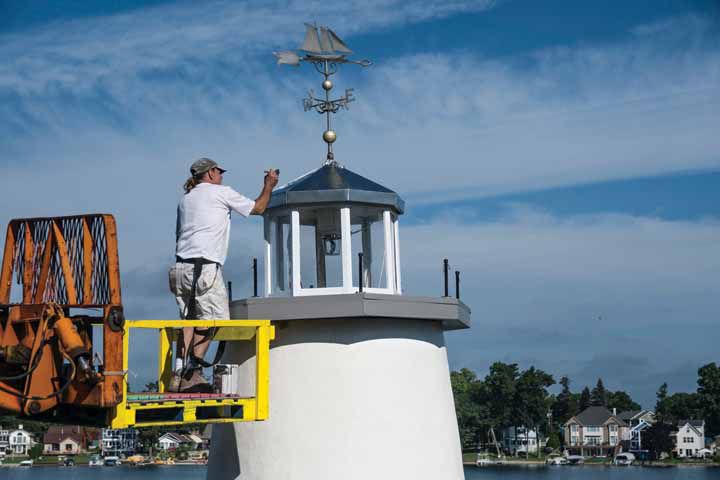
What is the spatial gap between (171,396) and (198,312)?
33.3 inches

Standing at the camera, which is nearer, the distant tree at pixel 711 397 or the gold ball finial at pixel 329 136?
the gold ball finial at pixel 329 136

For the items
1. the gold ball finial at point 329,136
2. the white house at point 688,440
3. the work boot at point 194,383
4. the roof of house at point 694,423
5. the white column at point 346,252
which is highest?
the gold ball finial at point 329,136

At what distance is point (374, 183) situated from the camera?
11.6 meters

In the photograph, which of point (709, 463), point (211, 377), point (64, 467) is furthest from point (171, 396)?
point (64, 467)

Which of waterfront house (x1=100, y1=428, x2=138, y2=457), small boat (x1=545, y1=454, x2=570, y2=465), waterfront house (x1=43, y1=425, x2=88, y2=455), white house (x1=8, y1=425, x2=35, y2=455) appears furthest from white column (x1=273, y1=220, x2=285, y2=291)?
waterfront house (x1=100, y1=428, x2=138, y2=457)

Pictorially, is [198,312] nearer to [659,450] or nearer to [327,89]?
[327,89]

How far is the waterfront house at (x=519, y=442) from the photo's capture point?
167m

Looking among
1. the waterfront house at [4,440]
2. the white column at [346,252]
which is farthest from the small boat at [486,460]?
the white column at [346,252]

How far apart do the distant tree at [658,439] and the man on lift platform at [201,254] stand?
150106 millimetres

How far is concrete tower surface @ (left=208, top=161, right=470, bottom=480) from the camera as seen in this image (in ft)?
34.3

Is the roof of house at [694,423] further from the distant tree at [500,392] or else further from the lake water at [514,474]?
the distant tree at [500,392]

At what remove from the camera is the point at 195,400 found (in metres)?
9.12

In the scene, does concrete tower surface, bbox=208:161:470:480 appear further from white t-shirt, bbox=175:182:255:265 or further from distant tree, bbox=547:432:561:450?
distant tree, bbox=547:432:561:450

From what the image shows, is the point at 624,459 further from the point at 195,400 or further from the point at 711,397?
the point at 195,400
